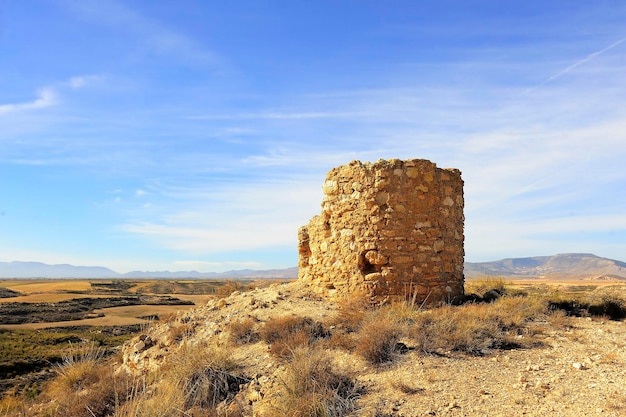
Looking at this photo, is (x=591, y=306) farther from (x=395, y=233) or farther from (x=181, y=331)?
(x=181, y=331)

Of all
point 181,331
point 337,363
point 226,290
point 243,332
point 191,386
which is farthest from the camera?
point 226,290

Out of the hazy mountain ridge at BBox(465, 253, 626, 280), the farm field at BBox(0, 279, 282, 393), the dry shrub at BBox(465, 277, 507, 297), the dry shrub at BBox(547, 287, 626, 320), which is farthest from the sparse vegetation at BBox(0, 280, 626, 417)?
the hazy mountain ridge at BBox(465, 253, 626, 280)

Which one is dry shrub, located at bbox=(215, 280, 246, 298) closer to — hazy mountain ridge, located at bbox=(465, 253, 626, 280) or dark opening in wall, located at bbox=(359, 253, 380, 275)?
dark opening in wall, located at bbox=(359, 253, 380, 275)

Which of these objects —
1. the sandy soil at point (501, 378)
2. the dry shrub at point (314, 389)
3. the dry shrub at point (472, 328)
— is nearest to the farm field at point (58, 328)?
the dry shrub at point (314, 389)

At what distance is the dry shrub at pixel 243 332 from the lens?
307 inches

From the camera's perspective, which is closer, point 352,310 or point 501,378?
point 501,378

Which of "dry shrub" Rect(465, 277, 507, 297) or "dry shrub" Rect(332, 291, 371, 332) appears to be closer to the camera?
"dry shrub" Rect(332, 291, 371, 332)

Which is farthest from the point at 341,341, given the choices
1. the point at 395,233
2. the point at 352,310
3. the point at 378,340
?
the point at 395,233

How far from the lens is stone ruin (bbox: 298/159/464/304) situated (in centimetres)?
910

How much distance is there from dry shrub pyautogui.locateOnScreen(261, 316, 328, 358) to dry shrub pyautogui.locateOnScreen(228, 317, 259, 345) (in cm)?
27

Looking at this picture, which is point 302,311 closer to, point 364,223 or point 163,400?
point 364,223

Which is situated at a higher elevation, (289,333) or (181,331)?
(289,333)

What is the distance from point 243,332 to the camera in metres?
8.00

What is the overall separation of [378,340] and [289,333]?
1.62 m
